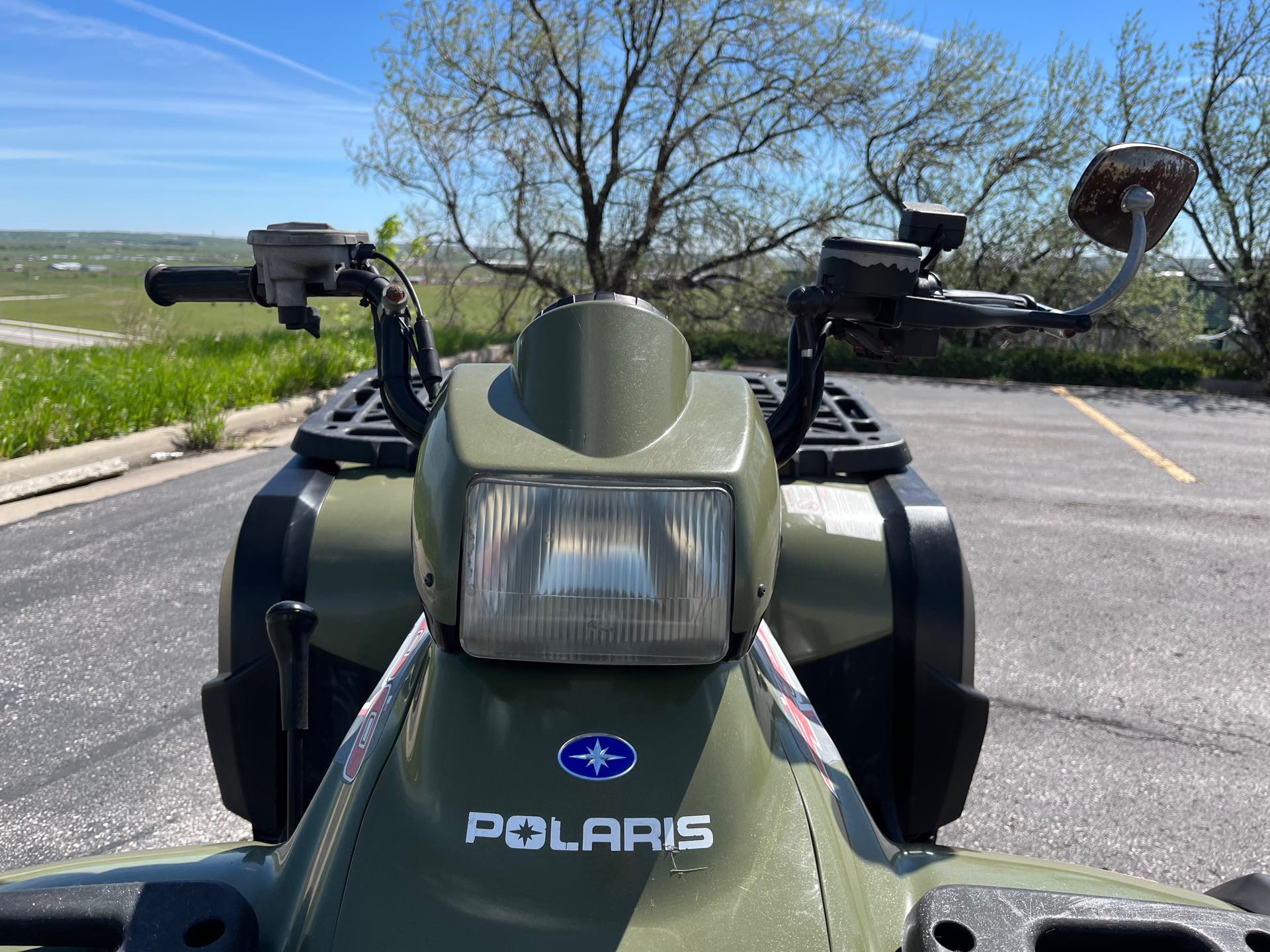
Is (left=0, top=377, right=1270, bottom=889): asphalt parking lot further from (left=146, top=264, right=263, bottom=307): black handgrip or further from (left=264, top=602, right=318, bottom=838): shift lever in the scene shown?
(left=146, top=264, right=263, bottom=307): black handgrip

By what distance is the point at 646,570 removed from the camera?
4.01 ft

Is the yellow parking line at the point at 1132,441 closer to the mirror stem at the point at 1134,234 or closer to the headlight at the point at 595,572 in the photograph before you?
the mirror stem at the point at 1134,234

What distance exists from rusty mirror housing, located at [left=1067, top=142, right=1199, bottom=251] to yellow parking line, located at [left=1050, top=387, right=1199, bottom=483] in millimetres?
7208

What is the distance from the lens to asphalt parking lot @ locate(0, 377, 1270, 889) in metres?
Answer: 2.92

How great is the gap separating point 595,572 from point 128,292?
Result: 517 inches

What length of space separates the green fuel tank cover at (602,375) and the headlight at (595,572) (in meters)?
0.09

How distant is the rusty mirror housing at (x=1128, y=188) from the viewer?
5.38 feet

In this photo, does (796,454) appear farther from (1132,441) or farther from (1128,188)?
(1132,441)

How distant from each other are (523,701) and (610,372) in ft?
1.46

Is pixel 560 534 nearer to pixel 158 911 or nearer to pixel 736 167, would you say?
pixel 158 911

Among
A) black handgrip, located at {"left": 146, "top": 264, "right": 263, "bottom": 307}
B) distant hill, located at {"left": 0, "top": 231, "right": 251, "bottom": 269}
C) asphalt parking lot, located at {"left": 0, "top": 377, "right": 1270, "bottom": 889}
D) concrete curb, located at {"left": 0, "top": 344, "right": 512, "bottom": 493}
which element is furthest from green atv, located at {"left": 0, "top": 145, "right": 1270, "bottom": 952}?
distant hill, located at {"left": 0, "top": 231, "right": 251, "bottom": 269}

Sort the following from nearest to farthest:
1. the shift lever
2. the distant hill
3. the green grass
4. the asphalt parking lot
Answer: the shift lever
the asphalt parking lot
the green grass
the distant hill

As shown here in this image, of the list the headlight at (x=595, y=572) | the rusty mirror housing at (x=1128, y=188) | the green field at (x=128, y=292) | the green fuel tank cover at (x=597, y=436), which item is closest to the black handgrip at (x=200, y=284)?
the green field at (x=128, y=292)

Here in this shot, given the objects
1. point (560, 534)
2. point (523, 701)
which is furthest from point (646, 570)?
point (523, 701)
